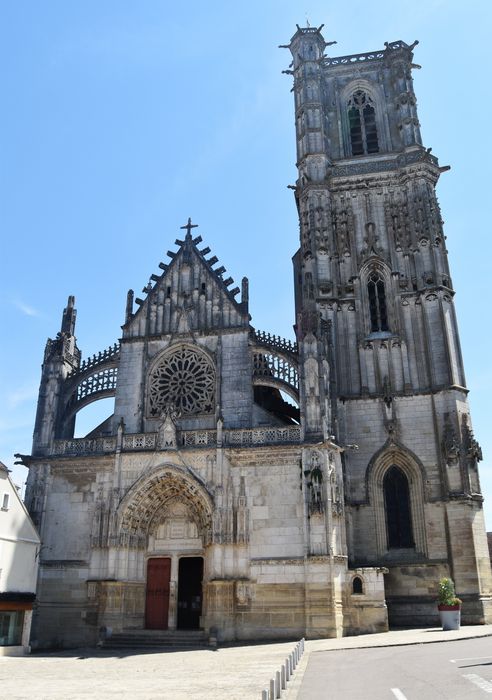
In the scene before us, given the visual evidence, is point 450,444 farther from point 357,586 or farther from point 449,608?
point 357,586

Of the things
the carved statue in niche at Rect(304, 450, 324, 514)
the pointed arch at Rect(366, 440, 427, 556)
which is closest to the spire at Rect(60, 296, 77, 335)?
the carved statue in niche at Rect(304, 450, 324, 514)

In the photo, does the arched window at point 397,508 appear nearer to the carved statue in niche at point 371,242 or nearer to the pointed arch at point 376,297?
the pointed arch at point 376,297

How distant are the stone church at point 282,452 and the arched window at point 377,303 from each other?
0.09 m

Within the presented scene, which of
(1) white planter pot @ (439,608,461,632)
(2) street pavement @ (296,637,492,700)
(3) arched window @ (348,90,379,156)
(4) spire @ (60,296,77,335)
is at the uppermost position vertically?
(3) arched window @ (348,90,379,156)

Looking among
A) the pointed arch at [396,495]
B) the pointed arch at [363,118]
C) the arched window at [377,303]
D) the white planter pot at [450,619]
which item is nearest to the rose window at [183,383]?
the pointed arch at [396,495]

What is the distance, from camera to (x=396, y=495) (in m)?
26.5

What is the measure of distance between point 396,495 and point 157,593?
34.4 ft

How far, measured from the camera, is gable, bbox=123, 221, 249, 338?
91.1ft

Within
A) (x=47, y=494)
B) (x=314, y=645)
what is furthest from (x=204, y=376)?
(x=314, y=645)

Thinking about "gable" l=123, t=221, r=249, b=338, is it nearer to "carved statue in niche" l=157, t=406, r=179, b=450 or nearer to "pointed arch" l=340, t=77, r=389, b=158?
"carved statue in niche" l=157, t=406, r=179, b=450

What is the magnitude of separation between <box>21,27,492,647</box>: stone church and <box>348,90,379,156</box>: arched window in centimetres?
273

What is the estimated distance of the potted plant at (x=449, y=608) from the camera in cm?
2156

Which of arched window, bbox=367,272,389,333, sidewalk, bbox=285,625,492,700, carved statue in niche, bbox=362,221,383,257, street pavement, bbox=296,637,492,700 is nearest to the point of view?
street pavement, bbox=296,637,492,700

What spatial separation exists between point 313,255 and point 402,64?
13198mm
